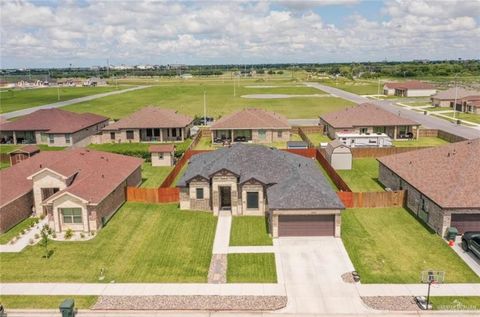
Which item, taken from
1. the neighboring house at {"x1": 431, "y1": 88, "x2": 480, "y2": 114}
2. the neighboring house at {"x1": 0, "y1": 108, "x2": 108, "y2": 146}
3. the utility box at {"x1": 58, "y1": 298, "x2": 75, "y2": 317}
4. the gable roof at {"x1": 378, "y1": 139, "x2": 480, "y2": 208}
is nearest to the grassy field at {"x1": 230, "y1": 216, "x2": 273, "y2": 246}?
the utility box at {"x1": 58, "y1": 298, "x2": 75, "y2": 317}

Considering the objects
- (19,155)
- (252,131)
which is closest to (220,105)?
(252,131)

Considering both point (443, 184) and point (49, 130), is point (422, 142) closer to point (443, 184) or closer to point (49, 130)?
point (443, 184)

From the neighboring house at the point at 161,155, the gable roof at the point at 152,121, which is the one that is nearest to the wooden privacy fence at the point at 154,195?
the neighboring house at the point at 161,155

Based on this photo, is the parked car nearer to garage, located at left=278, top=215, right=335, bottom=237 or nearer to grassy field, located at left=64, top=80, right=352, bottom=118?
garage, located at left=278, top=215, right=335, bottom=237

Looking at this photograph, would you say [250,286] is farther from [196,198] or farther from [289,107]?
[289,107]

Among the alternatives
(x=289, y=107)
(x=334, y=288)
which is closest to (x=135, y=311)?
(x=334, y=288)

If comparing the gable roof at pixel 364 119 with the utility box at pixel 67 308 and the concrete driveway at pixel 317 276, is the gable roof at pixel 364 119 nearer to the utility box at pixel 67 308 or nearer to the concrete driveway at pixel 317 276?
the concrete driveway at pixel 317 276
